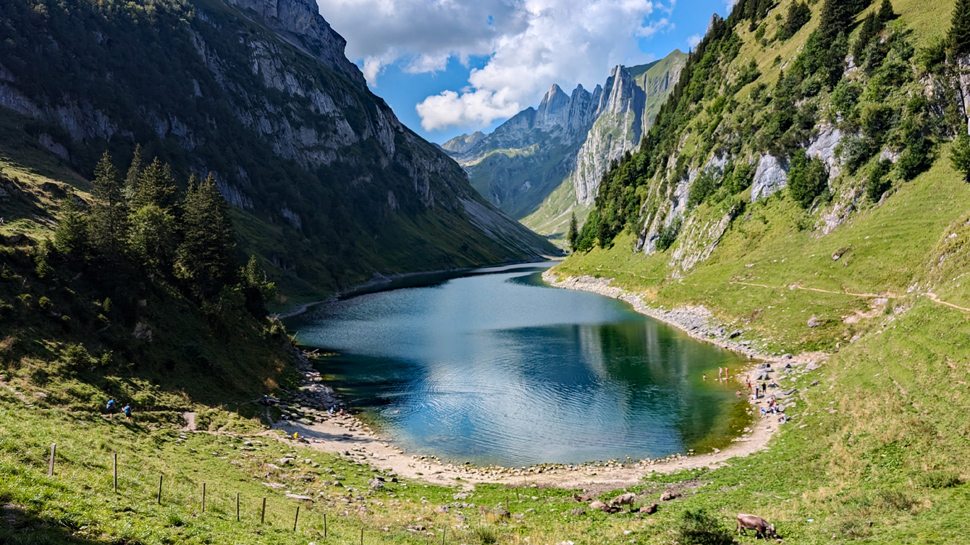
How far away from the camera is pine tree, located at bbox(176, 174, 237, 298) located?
6025 cm

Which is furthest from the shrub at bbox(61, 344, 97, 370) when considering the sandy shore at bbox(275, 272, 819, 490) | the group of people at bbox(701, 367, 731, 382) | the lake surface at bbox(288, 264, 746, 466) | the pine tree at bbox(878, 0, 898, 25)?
the pine tree at bbox(878, 0, 898, 25)

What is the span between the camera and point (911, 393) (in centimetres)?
3134

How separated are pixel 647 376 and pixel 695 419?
1420 cm

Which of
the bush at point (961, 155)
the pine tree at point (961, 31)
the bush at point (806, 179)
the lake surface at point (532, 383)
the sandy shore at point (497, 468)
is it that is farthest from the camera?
the bush at point (806, 179)

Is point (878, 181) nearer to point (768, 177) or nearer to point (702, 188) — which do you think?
point (768, 177)

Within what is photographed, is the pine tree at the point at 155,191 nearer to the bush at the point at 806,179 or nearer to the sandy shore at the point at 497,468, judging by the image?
the sandy shore at the point at 497,468

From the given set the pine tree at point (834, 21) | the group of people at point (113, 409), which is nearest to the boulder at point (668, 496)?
the group of people at point (113, 409)

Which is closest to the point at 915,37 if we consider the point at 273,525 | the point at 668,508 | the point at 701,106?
the point at 701,106

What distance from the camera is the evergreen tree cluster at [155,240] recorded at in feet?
155

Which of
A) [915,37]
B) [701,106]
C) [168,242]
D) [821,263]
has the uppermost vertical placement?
[701,106]

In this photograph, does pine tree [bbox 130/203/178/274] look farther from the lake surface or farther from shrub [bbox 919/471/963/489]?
shrub [bbox 919/471/963/489]

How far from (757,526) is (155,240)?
6360 cm

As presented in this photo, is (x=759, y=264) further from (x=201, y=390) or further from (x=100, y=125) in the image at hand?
(x=100, y=125)

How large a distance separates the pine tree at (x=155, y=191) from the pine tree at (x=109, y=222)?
9740mm
